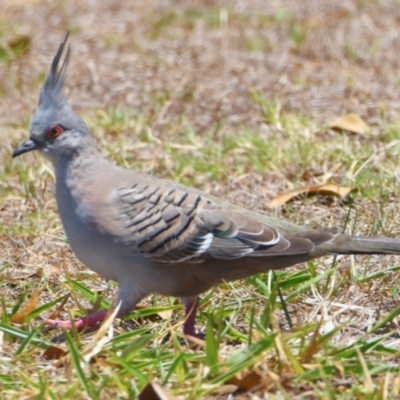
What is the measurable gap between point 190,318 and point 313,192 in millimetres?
1901

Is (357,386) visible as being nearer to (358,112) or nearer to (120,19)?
(358,112)

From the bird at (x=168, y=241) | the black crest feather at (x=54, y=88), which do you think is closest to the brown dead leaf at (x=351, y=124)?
the bird at (x=168, y=241)

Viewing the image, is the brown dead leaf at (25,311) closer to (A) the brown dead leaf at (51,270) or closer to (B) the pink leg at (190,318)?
(A) the brown dead leaf at (51,270)

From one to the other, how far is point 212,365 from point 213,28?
19.1ft

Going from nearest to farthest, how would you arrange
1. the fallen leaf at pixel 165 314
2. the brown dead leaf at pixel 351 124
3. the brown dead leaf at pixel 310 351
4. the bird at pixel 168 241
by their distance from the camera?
the brown dead leaf at pixel 310 351 → the bird at pixel 168 241 → the fallen leaf at pixel 165 314 → the brown dead leaf at pixel 351 124

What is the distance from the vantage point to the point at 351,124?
21.6 feet

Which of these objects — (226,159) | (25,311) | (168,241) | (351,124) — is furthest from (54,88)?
(351,124)

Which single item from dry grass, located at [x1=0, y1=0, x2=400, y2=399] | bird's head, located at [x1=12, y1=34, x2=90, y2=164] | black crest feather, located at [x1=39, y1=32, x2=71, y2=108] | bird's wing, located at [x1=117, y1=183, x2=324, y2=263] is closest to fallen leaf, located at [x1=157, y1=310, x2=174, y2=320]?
dry grass, located at [x1=0, y1=0, x2=400, y2=399]

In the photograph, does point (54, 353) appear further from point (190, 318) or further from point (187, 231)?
point (187, 231)

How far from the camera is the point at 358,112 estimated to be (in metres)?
7.00

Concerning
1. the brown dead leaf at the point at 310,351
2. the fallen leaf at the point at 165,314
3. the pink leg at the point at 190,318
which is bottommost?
the fallen leaf at the point at 165,314

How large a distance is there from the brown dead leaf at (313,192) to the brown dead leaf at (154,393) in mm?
2445

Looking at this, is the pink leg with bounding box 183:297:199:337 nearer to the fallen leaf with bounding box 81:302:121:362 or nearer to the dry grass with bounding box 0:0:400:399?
the dry grass with bounding box 0:0:400:399

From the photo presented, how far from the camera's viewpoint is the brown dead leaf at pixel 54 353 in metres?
3.67
